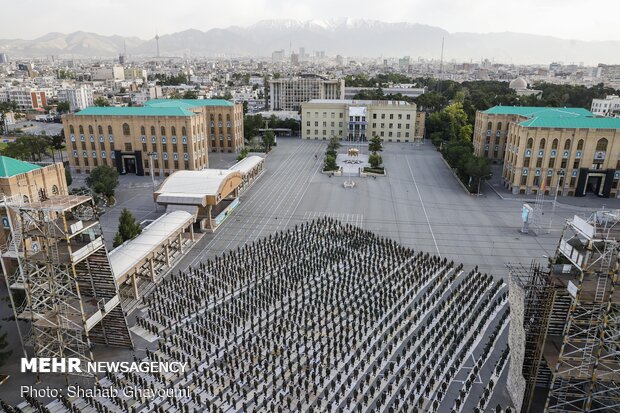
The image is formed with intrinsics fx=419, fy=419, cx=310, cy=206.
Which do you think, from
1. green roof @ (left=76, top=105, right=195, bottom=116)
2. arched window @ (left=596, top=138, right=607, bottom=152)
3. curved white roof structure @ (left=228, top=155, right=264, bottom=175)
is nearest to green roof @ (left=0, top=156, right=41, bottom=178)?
curved white roof structure @ (left=228, top=155, right=264, bottom=175)

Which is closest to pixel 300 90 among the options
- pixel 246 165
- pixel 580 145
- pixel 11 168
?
pixel 246 165

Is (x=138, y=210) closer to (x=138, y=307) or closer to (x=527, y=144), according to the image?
(x=138, y=307)

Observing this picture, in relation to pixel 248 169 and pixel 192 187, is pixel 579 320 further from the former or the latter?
pixel 248 169

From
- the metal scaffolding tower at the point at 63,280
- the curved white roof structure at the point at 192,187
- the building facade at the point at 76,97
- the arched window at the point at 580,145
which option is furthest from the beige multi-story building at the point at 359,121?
the building facade at the point at 76,97

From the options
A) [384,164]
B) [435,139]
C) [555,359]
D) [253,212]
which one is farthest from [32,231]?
[435,139]

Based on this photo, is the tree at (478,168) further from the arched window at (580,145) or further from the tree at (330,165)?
the tree at (330,165)
